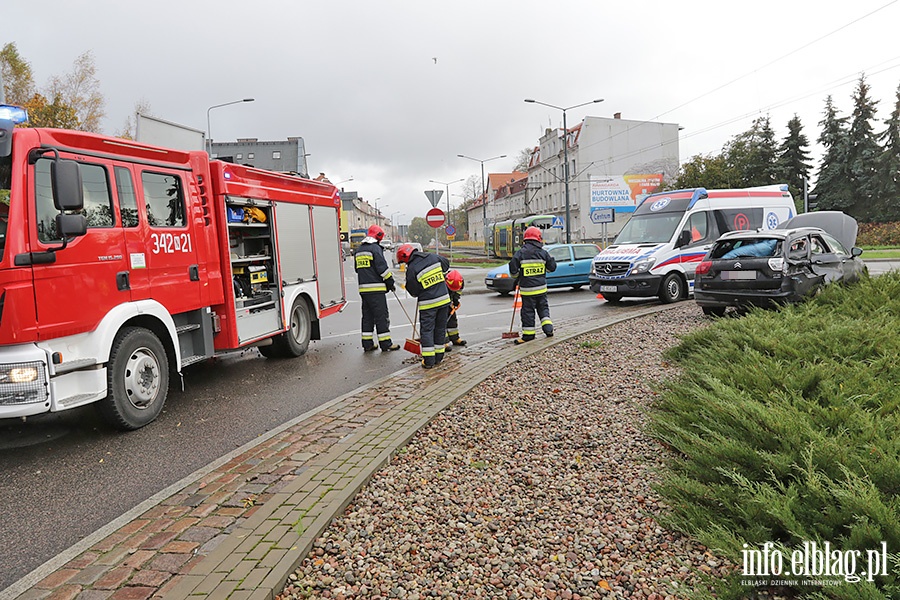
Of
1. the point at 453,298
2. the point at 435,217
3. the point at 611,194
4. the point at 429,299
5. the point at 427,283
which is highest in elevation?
the point at 611,194

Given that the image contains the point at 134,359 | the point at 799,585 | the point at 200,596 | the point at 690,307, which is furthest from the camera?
the point at 690,307

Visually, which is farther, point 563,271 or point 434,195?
point 434,195

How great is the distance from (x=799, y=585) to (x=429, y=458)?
250 cm

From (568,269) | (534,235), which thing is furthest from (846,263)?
(568,269)

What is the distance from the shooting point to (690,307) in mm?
12719

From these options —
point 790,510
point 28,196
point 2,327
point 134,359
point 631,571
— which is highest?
point 28,196

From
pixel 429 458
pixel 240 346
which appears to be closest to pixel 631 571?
pixel 429 458

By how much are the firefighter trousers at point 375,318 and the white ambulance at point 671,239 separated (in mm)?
7175

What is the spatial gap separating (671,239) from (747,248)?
428 cm

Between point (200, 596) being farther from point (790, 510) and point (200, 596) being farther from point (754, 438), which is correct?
point (754, 438)

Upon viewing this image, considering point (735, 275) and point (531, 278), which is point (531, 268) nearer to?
point (531, 278)

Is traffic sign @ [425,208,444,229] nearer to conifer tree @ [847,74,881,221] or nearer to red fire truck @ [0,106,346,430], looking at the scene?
red fire truck @ [0,106,346,430]

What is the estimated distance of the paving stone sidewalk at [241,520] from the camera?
2.90 metres

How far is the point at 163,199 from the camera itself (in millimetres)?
6430
